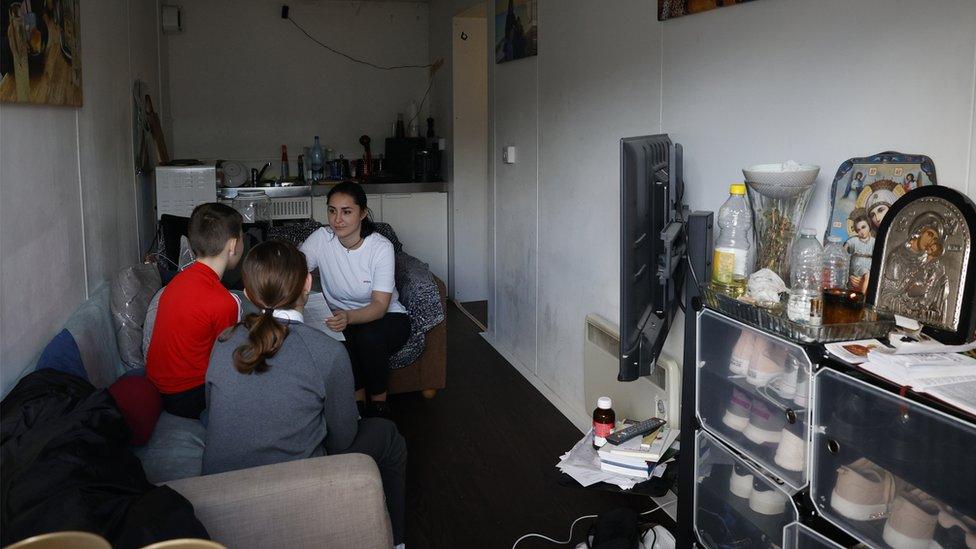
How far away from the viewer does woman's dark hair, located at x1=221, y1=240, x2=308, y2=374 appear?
2.00 m

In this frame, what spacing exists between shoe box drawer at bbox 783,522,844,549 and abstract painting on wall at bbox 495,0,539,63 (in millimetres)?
2964

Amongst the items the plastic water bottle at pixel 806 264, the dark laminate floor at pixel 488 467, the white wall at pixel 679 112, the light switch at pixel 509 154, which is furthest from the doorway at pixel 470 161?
the plastic water bottle at pixel 806 264

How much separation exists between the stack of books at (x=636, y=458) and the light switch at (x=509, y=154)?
2.46m

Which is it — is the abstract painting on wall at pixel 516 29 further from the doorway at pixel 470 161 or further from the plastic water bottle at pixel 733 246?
the plastic water bottle at pixel 733 246

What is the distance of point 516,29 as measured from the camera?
4.35 m

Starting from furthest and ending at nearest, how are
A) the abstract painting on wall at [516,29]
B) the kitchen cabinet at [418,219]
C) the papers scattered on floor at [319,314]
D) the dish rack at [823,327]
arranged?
the kitchen cabinet at [418,219] < the abstract painting on wall at [516,29] < the papers scattered on floor at [319,314] < the dish rack at [823,327]

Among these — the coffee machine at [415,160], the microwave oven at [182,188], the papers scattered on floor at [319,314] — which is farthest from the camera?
the coffee machine at [415,160]

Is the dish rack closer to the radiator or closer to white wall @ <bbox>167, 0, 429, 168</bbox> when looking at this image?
the radiator

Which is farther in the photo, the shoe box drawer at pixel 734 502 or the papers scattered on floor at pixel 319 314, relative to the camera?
the papers scattered on floor at pixel 319 314

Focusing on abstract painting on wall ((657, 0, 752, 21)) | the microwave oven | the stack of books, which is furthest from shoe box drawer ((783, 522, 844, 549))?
the microwave oven

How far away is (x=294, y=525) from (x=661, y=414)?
1.53 m

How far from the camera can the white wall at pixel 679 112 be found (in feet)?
5.91

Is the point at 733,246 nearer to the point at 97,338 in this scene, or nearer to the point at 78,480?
the point at 78,480

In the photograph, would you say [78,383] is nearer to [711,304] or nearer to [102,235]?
[102,235]
